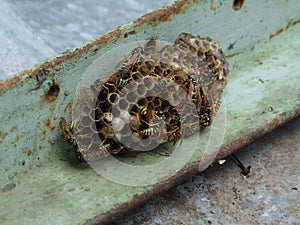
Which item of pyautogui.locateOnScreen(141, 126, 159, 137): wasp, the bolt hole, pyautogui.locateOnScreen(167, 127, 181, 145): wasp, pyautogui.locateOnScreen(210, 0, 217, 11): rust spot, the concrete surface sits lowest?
the concrete surface

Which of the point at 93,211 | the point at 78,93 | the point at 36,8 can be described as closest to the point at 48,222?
the point at 93,211

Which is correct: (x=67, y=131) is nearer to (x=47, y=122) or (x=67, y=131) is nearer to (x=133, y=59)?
(x=47, y=122)

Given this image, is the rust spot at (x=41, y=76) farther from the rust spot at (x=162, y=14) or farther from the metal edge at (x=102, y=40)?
the rust spot at (x=162, y=14)

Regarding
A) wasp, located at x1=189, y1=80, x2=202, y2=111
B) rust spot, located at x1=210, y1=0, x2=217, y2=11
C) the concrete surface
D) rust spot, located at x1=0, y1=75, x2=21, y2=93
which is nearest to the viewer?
rust spot, located at x1=0, y1=75, x2=21, y2=93

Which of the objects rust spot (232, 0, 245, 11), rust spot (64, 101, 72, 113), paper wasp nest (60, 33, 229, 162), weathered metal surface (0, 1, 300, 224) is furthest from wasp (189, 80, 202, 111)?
rust spot (232, 0, 245, 11)

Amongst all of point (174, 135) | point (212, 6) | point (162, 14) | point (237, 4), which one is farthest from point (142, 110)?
point (237, 4)

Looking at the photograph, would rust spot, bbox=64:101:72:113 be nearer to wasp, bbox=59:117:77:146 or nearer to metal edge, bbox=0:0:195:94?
wasp, bbox=59:117:77:146

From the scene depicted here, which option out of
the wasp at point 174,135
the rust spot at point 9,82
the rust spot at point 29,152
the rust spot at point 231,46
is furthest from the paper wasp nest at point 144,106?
the rust spot at point 231,46

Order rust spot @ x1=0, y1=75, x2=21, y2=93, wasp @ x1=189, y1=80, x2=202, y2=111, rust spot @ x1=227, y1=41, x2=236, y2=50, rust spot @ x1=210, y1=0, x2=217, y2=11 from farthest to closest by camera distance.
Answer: rust spot @ x1=227, y1=41, x2=236, y2=50
rust spot @ x1=210, y1=0, x2=217, y2=11
wasp @ x1=189, y1=80, x2=202, y2=111
rust spot @ x1=0, y1=75, x2=21, y2=93
